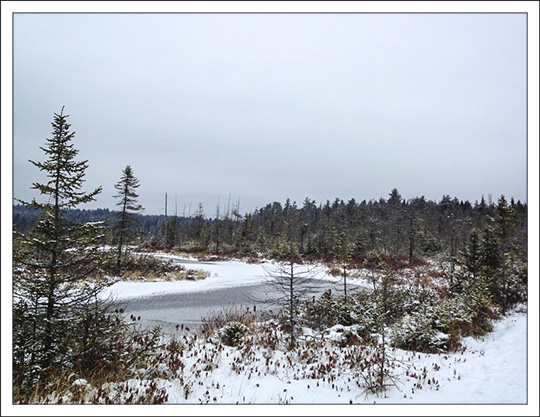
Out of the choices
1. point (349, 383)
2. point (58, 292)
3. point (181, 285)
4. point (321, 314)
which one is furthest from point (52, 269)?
point (181, 285)

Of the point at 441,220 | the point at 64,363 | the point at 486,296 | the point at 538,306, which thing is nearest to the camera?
the point at 538,306

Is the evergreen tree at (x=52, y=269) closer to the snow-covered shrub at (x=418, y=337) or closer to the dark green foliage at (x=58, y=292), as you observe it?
the dark green foliage at (x=58, y=292)

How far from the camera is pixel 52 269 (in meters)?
4.62

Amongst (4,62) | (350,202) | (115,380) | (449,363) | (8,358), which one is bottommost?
(449,363)

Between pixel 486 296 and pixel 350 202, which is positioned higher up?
pixel 350 202

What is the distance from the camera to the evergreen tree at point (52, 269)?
4320mm

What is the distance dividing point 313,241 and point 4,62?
1337 inches

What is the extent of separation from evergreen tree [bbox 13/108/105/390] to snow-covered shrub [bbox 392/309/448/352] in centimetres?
730

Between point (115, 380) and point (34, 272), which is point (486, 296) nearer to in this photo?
point (115, 380)

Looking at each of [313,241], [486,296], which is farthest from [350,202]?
[486,296]

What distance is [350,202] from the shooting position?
82.1 m

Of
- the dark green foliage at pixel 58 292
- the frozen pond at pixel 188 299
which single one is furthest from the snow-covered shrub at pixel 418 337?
the dark green foliage at pixel 58 292

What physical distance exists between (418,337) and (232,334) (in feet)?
16.0

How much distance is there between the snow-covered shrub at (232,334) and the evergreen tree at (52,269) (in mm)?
3259
